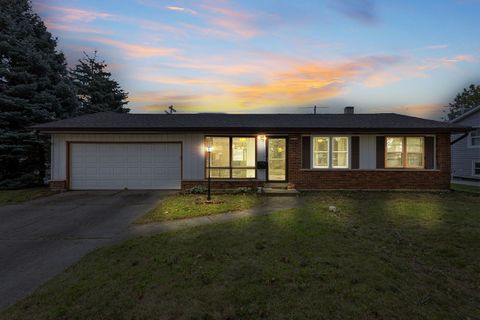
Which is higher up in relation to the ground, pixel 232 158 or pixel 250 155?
pixel 250 155

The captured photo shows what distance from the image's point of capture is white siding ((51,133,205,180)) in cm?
1327

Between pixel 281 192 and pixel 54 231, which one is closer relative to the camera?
pixel 54 231

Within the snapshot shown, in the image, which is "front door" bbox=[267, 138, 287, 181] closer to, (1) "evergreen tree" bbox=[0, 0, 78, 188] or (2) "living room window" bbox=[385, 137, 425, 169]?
(2) "living room window" bbox=[385, 137, 425, 169]

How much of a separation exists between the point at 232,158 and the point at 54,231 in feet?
25.7

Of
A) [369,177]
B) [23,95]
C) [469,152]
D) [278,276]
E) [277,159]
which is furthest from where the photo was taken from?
A: [469,152]

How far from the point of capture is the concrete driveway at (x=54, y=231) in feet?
14.4

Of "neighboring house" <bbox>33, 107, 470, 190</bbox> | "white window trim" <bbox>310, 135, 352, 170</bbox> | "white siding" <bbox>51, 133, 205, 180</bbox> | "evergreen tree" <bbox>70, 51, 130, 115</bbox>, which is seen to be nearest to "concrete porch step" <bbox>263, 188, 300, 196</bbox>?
"neighboring house" <bbox>33, 107, 470, 190</bbox>

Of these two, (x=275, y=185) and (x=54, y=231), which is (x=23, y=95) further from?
(x=275, y=185)

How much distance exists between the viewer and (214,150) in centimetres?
1344

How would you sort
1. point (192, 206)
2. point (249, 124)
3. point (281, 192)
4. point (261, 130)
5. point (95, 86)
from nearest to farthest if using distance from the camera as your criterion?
point (192, 206), point (281, 192), point (261, 130), point (249, 124), point (95, 86)

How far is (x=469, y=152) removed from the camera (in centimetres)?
2125

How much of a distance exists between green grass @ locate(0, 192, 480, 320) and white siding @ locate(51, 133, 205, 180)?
654 centimetres

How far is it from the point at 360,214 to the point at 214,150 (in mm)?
7152

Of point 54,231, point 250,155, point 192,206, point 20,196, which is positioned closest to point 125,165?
point 20,196
